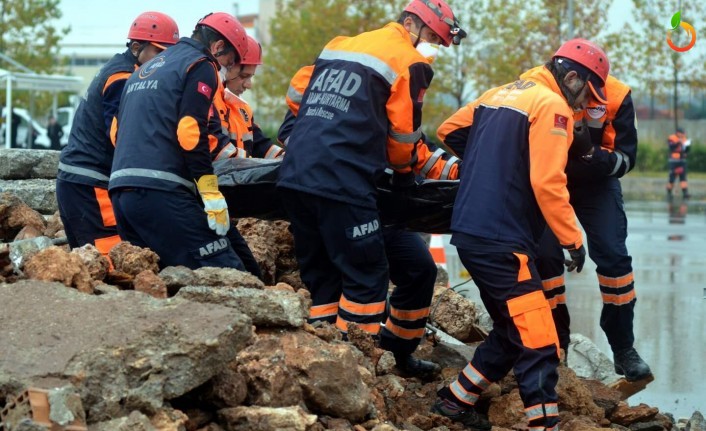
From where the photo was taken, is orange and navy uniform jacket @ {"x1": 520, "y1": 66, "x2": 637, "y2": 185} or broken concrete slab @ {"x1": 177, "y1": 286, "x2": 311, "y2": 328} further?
orange and navy uniform jacket @ {"x1": 520, "y1": 66, "x2": 637, "y2": 185}

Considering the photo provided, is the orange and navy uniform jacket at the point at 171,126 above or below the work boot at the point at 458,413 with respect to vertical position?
above

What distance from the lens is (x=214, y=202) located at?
568 cm

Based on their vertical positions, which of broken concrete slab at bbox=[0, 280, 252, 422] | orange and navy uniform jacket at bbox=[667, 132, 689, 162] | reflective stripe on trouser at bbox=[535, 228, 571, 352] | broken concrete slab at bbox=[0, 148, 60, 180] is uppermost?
broken concrete slab at bbox=[0, 280, 252, 422]

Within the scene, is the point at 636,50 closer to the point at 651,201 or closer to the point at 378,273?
the point at 651,201

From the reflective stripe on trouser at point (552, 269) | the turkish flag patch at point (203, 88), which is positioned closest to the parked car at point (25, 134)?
the reflective stripe on trouser at point (552, 269)

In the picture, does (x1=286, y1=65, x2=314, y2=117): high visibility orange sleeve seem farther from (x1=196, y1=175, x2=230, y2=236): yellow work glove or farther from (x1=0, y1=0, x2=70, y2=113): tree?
(x1=0, y1=0, x2=70, y2=113): tree

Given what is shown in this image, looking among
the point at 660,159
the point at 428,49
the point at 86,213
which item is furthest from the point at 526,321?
the point at 660,159

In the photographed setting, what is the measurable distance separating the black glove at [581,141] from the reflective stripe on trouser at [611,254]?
17.6 inches

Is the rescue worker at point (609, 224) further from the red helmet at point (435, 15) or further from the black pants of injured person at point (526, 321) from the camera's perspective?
the black pants of injured person at point (526, 321)

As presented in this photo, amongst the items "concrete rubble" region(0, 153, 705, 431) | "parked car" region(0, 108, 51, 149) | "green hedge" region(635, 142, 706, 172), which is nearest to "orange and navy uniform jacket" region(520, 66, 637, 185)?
"concrete rubble" region(0, 153, 705, 431)

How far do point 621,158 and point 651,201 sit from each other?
726 inches

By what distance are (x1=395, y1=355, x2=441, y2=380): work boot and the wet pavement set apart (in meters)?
1.56

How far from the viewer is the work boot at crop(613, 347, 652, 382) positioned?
666 cm

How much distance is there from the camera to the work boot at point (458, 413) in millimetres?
5625
